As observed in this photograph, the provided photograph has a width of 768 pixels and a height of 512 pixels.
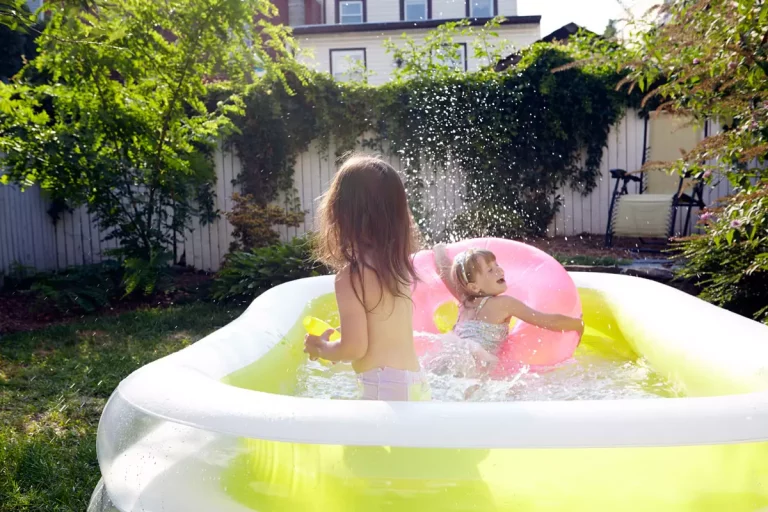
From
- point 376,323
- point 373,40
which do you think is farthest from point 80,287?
point 373,40

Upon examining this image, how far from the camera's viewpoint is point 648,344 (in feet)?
9.84

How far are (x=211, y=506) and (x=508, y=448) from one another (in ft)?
2.13

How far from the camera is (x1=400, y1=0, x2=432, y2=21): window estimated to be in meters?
16.8

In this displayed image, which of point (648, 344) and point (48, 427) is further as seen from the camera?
point (648, 344)

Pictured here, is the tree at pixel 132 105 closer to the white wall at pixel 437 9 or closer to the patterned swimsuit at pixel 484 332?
the patterned swimsuit at pixel 484 332

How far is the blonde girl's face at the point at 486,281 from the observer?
3035 mm

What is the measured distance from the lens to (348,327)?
1.99 meters

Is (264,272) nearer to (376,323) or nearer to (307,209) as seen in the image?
(307,209)

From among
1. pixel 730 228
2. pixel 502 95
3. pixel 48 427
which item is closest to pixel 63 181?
pixel 48 427

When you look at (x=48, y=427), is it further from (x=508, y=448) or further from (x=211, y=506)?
(x=508, y=448)

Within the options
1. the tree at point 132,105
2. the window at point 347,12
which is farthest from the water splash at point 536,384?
the window at point 347,12

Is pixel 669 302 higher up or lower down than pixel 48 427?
higher up

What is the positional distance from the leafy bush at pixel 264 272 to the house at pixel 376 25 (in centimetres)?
892

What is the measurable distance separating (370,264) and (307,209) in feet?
19.2
